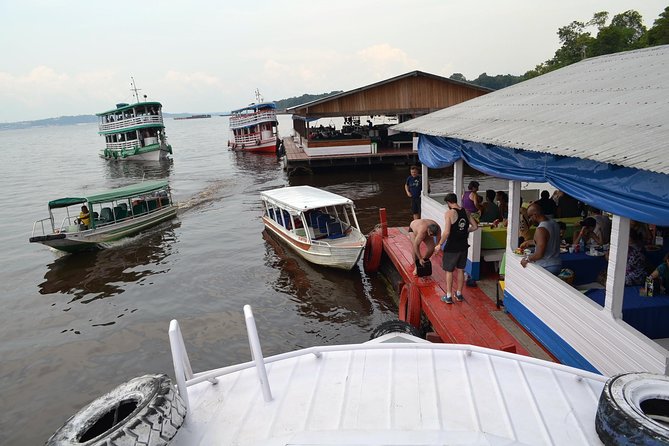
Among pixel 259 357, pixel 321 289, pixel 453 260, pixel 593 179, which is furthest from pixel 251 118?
pixel 259 357

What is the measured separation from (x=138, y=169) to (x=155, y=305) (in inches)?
1263

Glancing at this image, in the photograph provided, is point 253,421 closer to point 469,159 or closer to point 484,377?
point 484,377

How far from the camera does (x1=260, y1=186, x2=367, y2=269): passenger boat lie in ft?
→ 42.5

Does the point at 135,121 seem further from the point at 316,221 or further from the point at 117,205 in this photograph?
the point at 316,221

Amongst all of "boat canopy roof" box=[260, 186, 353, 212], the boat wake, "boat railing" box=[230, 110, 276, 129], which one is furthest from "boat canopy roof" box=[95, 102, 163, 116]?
"boat canopy roof" box=[260, 186, 353, 212]

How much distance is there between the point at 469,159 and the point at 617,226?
379cm

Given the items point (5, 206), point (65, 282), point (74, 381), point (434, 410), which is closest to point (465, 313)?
point (434, 410)

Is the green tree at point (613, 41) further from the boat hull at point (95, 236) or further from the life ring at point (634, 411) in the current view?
the life ring at point (634, 411)

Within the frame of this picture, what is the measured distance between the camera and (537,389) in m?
3.25

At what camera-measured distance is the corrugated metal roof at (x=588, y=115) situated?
4.47 metres

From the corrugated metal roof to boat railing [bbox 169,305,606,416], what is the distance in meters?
1.77

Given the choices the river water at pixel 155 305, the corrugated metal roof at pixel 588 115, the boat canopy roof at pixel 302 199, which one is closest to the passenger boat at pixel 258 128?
the river water at pixel 155 305

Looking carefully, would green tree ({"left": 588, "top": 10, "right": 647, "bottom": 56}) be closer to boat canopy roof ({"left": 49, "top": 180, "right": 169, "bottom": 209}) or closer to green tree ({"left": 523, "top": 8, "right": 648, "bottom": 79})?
green tree ({"left": 523, "top": 8, "right": 648, "bottom": 79})

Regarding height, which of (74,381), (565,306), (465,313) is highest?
(565,306)
